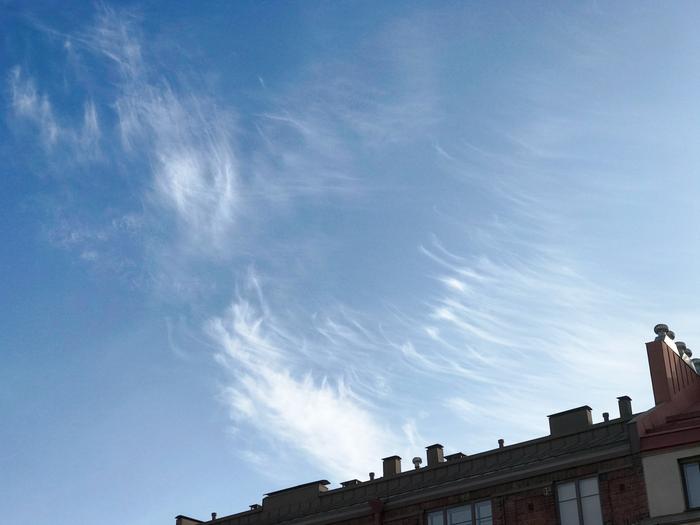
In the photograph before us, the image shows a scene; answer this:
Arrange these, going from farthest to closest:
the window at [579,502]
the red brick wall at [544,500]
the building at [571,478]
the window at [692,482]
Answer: the window at [579,502]
the red brick wall at [544,500]
the building at [571,478]
the window at [692,482]

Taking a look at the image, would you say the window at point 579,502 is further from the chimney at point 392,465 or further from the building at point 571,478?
the chimney at point 392,465

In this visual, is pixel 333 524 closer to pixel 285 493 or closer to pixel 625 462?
pixel 285 493

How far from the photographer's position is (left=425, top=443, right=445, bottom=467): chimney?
144ft

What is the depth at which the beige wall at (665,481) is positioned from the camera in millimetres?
34062

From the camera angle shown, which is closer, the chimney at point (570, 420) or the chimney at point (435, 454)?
the chimney at point (570, 420)

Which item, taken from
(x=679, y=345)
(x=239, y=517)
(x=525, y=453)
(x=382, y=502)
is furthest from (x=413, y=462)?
(x=679, y=345)

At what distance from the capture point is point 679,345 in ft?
138

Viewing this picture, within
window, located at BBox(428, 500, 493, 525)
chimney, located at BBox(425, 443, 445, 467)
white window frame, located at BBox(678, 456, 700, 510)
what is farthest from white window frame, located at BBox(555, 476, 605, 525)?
chimney, located at BBox(425, 443, 445, 467)

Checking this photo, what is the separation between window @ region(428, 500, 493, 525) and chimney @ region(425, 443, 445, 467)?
3381 mm

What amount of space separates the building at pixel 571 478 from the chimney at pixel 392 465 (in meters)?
0.05

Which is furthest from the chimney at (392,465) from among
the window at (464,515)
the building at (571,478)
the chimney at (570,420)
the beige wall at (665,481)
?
the beige wall at (665,481)

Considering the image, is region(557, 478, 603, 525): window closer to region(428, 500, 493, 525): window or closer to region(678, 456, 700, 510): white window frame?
region(428, 500, 493, 525): window

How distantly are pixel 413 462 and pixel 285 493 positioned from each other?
729 centimetres

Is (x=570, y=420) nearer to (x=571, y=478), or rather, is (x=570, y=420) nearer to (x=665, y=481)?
(x=571, y=478)
